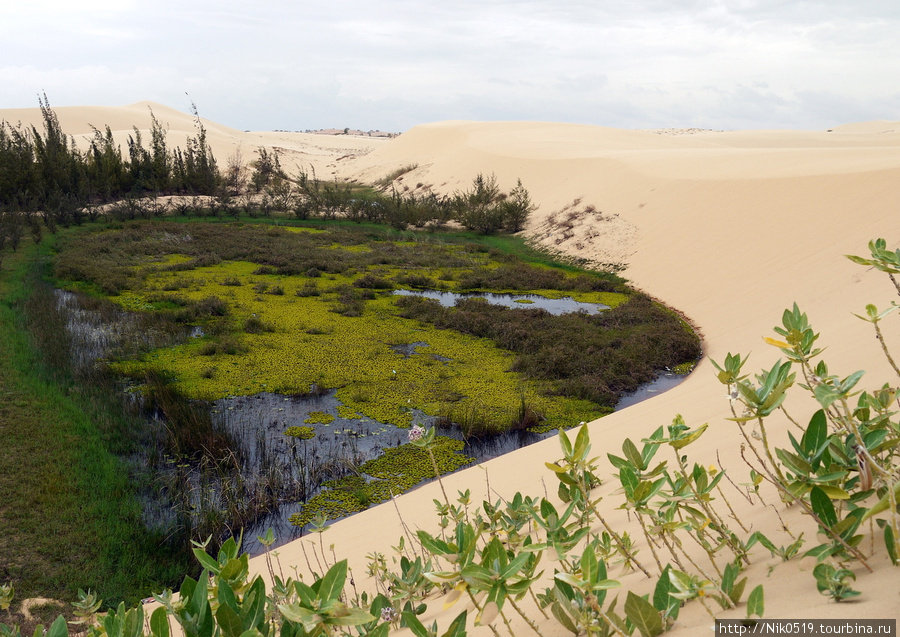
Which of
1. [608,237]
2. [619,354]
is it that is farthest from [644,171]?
[619,354]

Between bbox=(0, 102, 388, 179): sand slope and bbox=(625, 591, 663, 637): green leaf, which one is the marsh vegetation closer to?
bbox=(625, 591, 663, 637): green leaf

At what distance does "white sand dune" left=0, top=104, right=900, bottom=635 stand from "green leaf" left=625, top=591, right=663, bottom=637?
0.27 ft

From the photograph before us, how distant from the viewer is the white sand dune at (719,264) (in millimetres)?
2195

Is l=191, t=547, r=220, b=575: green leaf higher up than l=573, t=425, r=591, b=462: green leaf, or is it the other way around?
l=573, t=425, r=591, b=462: green leaf

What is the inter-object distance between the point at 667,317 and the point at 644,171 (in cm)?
1010

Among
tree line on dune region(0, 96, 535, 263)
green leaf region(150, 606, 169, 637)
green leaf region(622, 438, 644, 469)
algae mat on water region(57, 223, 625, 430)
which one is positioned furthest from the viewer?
tree line on dune region(0, 96, 535, 263)

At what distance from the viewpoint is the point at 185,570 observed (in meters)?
4.05

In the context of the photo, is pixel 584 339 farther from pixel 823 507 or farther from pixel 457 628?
pixel 457 628

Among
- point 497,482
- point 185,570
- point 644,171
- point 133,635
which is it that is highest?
point 644,171

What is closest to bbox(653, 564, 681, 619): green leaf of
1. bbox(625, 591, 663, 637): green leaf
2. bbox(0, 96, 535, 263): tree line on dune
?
bbox(625, 591, 663, 637): green leaf

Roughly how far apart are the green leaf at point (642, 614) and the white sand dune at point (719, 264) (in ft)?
0.27

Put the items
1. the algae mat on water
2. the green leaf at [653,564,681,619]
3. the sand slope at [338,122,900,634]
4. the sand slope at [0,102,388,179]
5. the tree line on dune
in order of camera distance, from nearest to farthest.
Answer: the green leaf at [653,564,681,619], the sand slope at [338,122,900,634], the algae mat on water, the tree line on dune, the sand slope at [0,102,388,179]

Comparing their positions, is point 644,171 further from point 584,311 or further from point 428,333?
point 428,333

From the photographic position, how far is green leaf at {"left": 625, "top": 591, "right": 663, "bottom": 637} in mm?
1313
